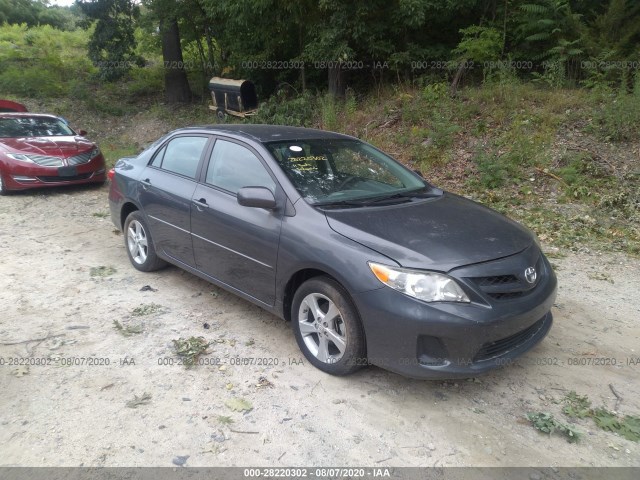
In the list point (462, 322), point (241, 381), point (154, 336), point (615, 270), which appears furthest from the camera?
point (615, 270)

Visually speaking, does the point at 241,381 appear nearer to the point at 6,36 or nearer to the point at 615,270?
the point at 615,270

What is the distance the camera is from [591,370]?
372 centimetres

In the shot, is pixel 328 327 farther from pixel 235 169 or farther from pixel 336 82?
pixel 336 82

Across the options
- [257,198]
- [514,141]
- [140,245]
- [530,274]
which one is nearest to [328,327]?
[257,198]

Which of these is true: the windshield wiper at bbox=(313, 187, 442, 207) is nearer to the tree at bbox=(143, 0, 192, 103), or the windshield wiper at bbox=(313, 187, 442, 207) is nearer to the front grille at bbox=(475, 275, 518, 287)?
the front grille at bbox=(475, 275, 518, 287)

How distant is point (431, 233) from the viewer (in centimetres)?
344

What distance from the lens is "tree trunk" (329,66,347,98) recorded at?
38.2 feet

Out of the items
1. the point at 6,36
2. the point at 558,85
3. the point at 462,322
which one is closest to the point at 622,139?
the point at 558,85

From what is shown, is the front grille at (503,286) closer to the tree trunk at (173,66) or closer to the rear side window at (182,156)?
the rear side window at (182,156)

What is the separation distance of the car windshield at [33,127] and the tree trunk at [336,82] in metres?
5.56

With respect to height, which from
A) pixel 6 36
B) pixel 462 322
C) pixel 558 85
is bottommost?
pixel 462 322

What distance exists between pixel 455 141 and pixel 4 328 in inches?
296

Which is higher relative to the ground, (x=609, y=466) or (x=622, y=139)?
(x=622, y=139)

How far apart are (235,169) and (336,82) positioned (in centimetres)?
800
